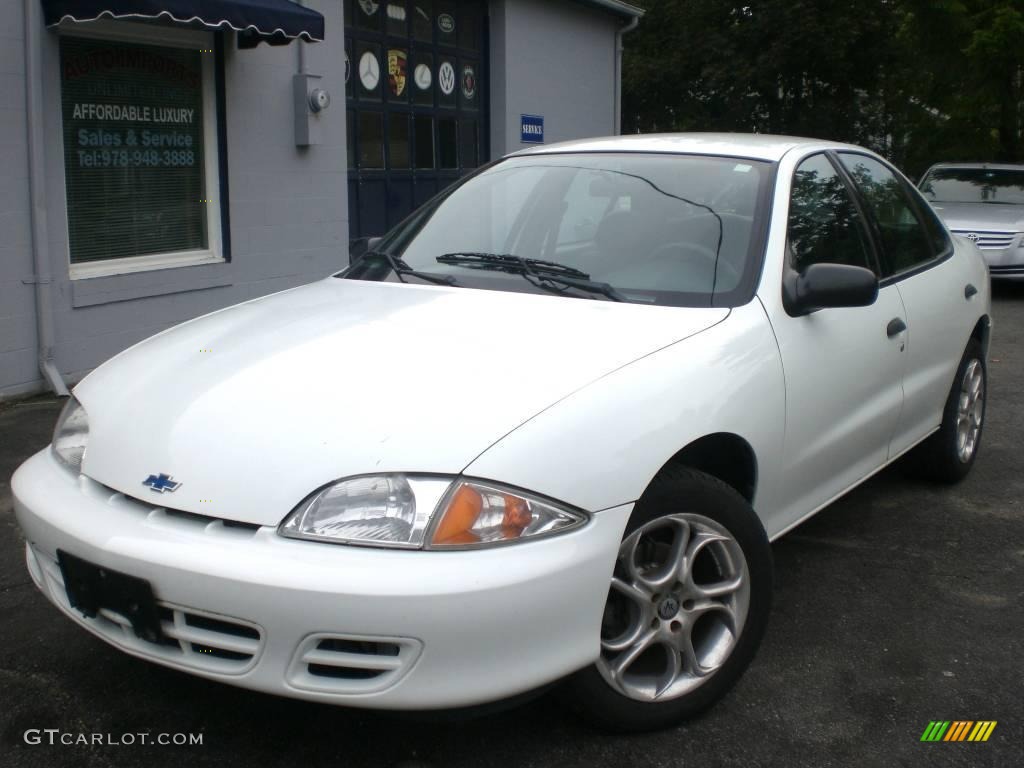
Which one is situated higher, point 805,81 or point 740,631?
point 805,81

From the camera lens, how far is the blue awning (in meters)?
6.50

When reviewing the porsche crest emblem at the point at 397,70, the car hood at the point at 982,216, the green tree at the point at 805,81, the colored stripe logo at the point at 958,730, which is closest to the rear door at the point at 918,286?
the colored stripe logo at the point at 958,730

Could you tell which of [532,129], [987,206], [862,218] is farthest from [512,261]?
[987,206]

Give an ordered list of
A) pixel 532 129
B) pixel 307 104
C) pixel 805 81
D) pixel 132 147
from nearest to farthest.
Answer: pixel 132 147 → pixel 307 104 → pixel 532 129 → pixel 805 81

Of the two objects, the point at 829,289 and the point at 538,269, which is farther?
the point at 538,269

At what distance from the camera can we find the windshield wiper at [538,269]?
3541 mm

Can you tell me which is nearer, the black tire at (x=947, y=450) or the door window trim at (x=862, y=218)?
the door window trim at (x=862, y=218)

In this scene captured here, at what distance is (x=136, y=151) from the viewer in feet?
25.4

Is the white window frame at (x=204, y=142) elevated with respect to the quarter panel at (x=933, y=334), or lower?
elevated

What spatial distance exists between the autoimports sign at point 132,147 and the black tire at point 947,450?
17.0ft

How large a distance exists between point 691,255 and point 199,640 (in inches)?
75.4

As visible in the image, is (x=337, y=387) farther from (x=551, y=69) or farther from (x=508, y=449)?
(x=551, y=69)

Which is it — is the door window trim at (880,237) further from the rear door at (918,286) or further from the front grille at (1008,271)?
the front grille at (1008,271)

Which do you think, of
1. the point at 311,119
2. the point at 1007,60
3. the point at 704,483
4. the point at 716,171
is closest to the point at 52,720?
the point at 704,483
